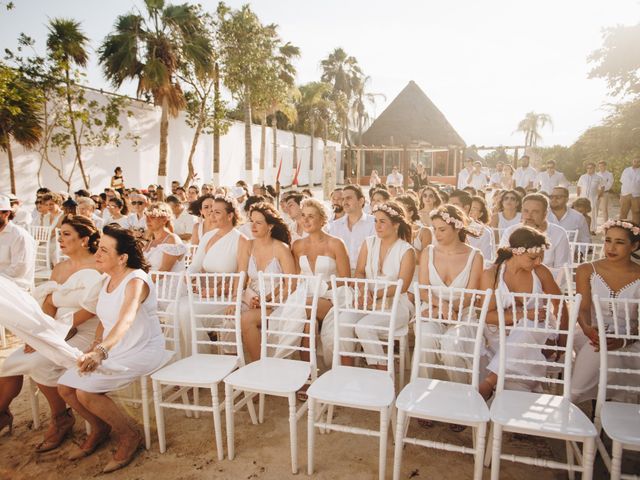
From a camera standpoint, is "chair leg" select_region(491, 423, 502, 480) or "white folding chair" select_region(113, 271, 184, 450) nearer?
"chair leg" select_region(491, 423, 502, 480)

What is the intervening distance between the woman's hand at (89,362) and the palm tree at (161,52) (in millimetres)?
12341

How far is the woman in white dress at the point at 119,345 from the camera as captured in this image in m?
2.80

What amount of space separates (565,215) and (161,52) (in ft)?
41.0

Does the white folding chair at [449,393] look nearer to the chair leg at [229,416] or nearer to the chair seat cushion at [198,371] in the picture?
the chair leg at [229,416]

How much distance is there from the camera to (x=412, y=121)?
112 feet

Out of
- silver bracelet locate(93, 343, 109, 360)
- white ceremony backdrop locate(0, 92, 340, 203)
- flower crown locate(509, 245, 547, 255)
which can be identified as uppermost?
white ceremony backdrop locate(0, 92, 340, 203)

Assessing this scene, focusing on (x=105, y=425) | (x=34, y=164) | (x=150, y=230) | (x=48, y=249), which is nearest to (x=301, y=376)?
(x=105, y=425)

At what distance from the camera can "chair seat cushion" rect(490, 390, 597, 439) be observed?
2.24m

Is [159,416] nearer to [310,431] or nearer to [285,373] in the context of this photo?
[285,373]

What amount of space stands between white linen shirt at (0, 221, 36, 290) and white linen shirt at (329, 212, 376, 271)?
325cm

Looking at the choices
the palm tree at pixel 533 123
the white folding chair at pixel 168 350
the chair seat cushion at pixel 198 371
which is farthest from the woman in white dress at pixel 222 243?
the palm tree at pixel 533 123

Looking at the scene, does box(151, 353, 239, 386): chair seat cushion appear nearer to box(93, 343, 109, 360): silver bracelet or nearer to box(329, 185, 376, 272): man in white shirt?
box(93, 343, 109, 360): silver bracelet

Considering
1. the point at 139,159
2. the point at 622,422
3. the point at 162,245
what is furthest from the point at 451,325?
the point at 139,159

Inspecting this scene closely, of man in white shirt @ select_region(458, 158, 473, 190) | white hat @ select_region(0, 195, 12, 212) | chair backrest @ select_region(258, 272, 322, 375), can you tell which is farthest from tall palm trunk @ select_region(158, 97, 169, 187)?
chair backrest @ select_region(258, 272, 322, 375)
